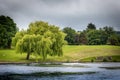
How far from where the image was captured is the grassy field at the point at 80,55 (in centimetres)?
10546

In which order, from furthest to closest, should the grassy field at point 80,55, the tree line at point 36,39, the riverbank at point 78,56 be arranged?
the grassy field at point 80,55, the riverbank at point 78,56, the tree line at point 36,39

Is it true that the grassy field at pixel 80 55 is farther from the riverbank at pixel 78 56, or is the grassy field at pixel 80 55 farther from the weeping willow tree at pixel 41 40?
the weeping willow tree at pixel 41 40

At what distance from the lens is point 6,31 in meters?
127

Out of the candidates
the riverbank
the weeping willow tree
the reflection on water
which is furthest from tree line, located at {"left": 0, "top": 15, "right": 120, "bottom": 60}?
the reflection on water

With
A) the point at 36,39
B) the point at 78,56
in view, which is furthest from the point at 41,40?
the point at 78,56

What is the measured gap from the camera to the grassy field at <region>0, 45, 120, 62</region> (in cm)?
10546

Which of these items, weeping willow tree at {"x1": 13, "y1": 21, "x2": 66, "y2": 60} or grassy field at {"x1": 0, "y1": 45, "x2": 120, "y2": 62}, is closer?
weeping willow tree at {"x1": 13, "y1": 21, "x2": 66, "y2": 60}

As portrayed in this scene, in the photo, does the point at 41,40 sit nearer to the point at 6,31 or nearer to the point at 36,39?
the point at 36,39

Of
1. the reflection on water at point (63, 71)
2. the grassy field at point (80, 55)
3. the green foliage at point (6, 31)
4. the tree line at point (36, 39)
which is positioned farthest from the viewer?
the green foliage at point (6, 31)

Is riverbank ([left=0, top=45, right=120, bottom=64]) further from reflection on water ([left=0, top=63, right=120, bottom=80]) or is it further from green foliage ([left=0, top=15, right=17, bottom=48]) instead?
reflection on water ([left=0, top=63, right=120, bottom=80])

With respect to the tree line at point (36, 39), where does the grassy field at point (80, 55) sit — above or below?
below

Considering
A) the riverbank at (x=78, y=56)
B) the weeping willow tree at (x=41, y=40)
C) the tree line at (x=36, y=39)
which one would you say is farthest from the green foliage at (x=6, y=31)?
the weeping willow tree at (x=41, y=40)

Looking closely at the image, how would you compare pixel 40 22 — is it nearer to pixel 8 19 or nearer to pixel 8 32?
pixel 8 32

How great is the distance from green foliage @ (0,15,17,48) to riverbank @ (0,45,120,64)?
414cm
